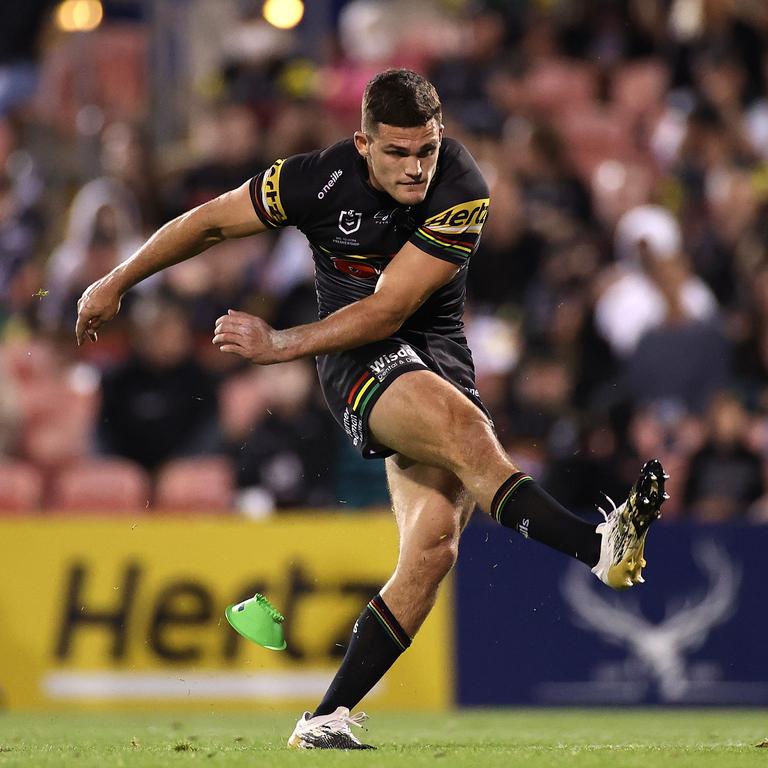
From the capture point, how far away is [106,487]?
10.9 m

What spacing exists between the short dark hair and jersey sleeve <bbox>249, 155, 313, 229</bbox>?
1.40 ft

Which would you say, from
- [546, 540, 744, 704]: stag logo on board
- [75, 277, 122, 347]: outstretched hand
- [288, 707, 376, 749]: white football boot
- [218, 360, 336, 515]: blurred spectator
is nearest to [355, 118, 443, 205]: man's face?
[75, 277, 122, 347]: outstretched hand

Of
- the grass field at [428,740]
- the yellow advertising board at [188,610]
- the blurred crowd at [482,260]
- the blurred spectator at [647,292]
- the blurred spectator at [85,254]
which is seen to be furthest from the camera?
the blurred spectator at [647,292]

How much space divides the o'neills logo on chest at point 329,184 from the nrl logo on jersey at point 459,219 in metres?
0.43

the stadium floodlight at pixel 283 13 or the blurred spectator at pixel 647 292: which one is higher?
the stadium floodlight at pixel 283 13

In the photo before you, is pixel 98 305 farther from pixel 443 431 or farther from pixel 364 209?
pixel 443 431

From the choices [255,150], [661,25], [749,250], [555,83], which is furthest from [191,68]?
[749,250]

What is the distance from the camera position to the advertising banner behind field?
10375mm

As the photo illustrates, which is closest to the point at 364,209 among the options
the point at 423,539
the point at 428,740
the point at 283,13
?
the point at 423,539

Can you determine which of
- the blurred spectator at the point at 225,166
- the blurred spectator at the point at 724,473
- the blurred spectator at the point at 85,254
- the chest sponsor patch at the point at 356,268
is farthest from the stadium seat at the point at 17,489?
the chest sponsor patch at the point at 356,268

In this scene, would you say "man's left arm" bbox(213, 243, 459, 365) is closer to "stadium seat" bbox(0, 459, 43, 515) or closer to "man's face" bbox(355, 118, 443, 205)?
"man's face" bbox(355, 118, 443, 205)

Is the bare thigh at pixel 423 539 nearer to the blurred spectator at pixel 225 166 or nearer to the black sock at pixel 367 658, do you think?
the black sock at pixel 367 658

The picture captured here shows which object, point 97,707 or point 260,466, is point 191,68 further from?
A: point 97,707

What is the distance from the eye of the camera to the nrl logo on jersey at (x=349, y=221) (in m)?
6.42
